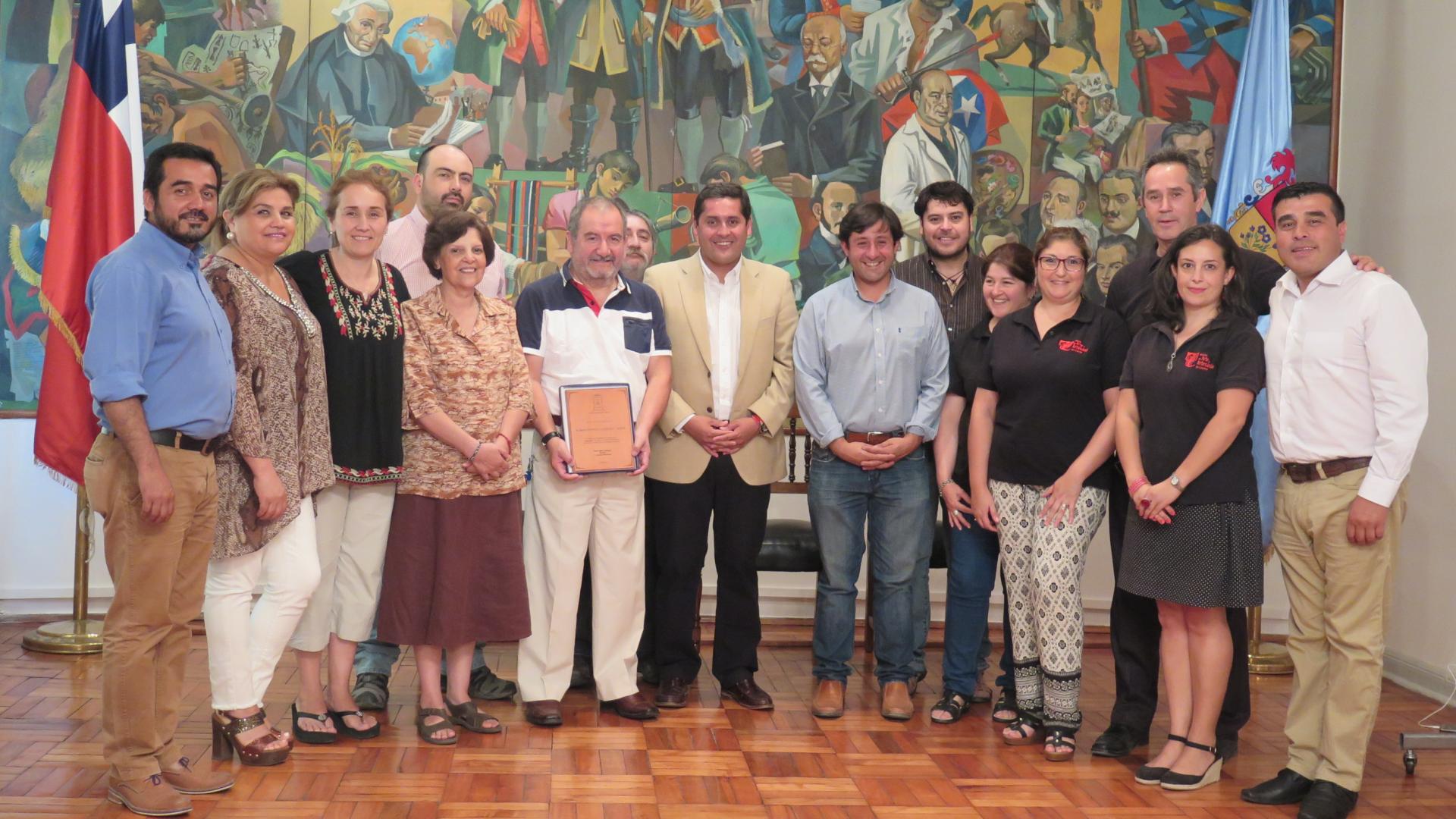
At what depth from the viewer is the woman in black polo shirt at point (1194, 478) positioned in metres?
3.42

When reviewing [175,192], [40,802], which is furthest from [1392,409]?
[40,802]

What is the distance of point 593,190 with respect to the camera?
5781mm

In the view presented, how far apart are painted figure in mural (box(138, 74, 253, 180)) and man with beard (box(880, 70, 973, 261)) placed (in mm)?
2974

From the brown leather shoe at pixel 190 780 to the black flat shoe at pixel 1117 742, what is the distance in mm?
2563

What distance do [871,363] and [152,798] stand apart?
2441mm

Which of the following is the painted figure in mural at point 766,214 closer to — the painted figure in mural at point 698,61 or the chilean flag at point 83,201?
the painted figure in mural at point 698,61

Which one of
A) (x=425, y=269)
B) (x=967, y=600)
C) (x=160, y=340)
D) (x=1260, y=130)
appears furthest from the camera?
(x=1260, y=130)

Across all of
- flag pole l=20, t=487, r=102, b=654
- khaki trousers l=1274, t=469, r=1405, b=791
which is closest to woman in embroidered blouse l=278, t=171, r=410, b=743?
flag pole l=20, t=487, r=102, b=654

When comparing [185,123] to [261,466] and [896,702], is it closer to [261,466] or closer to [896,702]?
[261,466]

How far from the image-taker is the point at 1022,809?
10.9 feet

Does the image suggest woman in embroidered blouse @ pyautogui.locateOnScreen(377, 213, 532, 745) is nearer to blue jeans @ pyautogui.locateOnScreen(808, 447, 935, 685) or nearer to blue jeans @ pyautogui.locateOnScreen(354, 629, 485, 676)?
blue jeans @ pyautogui.locateOnScreen(354, 629, 485, 676)

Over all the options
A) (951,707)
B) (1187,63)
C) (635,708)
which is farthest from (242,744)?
(1187,63)

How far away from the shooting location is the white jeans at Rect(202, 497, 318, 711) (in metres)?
3.34

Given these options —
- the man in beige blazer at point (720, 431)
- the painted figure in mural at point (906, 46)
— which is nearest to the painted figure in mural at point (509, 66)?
the painted figure in mural at point (906, 46)
